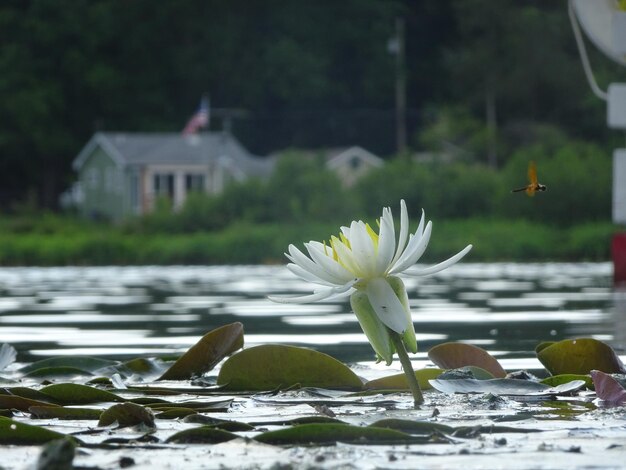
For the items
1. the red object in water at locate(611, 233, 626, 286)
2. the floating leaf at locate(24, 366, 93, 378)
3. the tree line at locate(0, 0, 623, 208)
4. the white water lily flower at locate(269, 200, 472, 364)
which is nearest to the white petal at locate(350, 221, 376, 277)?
the white water lily flower at locate(269, 200, 472, 364)

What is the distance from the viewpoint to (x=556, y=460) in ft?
8.50

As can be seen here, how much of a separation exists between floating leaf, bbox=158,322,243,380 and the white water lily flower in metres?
1.05

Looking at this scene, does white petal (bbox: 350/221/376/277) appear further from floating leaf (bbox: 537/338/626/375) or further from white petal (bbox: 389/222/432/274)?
floating leaf (bbox: 537/338/626/375)

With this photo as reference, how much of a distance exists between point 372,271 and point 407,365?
28 cm

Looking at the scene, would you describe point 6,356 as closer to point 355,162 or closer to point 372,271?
point 372,271

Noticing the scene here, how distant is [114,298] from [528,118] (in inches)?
1740

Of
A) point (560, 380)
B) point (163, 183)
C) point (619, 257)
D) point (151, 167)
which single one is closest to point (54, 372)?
point (560, 380)

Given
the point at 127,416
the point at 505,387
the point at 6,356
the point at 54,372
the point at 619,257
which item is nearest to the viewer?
the point at 127,416

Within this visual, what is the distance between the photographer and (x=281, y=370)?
4.12m

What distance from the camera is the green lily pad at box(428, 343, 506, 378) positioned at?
4.23 metres

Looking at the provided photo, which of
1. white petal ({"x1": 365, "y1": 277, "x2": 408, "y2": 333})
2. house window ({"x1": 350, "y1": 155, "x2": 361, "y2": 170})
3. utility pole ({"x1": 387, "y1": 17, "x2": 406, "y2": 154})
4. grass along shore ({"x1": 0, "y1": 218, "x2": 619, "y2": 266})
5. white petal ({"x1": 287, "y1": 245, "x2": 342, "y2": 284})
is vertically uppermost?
utility pole ({"x1": 387, "y1": 17, "x2": 406, "y2": 154})

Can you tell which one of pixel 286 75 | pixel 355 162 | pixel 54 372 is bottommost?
pixel 54 372

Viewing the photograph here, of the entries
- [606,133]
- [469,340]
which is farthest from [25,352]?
[606,133]

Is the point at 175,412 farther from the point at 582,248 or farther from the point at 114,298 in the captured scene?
the point at 582,248
